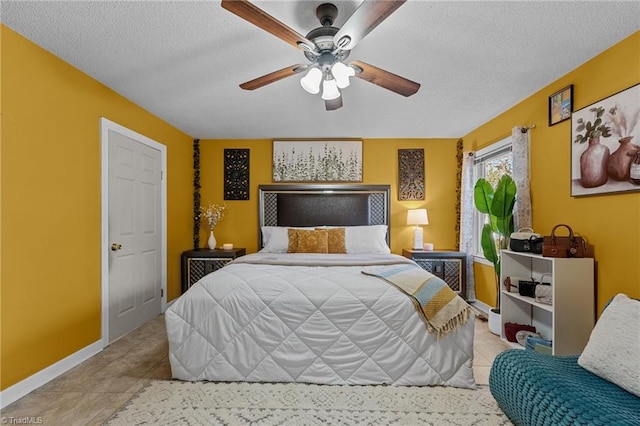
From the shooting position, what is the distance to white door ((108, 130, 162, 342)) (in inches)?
122

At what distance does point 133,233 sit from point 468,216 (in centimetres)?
419

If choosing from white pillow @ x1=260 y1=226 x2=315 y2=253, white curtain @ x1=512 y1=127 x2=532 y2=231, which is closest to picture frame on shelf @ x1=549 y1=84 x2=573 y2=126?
white curtain @ x1=512 y1=127 x2=532 y2=231

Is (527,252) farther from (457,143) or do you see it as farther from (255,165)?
(255,165)

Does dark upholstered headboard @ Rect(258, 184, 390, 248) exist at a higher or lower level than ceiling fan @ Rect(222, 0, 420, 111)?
lower

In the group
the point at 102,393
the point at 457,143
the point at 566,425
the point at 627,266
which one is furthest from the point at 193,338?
the point at 457,143

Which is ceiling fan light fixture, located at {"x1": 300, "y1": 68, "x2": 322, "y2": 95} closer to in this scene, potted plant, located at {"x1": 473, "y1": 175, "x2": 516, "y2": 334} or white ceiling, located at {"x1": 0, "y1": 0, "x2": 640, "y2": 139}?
white ceiling, located at {"x1": 0, "y1": 0, "x2": 640, "y2": 139}

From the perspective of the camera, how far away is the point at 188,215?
477cm

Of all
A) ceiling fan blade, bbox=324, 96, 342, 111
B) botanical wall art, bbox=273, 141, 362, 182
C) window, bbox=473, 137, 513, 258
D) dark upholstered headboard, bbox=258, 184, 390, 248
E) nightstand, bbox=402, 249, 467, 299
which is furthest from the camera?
botanical wall art, bbox=273, 141, 362, 182

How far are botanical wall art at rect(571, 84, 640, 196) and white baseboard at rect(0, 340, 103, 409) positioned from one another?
169 inches

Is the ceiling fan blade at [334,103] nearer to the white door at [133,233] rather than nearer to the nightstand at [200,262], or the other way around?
the white door at [133,233]

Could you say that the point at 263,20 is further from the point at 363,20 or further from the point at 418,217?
the point at 418,217

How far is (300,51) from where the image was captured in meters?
2.37

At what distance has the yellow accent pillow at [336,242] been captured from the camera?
4.07 m

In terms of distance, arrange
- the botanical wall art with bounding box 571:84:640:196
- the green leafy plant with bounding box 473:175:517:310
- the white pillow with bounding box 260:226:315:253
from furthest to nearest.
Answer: the white pillow with bounding box 260:226:315:253 < the green leafy plant with bounding box 473:175:517:310 < the botanical wall art with bounding box 571:84:640:196
